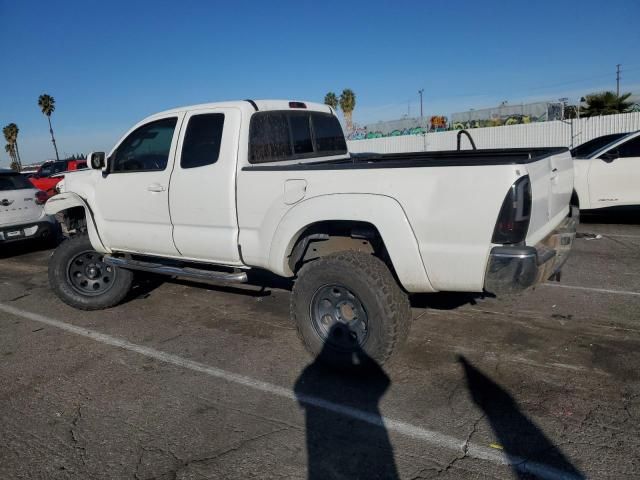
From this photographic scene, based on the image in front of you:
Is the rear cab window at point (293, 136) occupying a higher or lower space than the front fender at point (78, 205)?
higher

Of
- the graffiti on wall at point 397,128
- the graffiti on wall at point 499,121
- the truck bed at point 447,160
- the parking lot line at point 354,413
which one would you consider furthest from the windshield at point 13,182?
the graffiti on wall at point 397,128

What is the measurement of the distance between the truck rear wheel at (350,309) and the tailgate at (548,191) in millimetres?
1049

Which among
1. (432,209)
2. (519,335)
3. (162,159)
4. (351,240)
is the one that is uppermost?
(162,159)

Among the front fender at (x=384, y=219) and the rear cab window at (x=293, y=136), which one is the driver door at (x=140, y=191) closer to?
the rear cab window at (x=293, y=136)

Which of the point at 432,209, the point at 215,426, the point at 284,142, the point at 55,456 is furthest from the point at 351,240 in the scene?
the point at 55,456

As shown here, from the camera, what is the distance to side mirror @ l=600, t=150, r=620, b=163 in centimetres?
912

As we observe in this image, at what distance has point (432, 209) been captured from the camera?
11.5 feet

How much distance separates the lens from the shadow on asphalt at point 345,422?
9.62 ft

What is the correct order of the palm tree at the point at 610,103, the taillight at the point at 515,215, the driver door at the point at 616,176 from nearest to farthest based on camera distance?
the taillight at the point at 515,215 → the driver door at the point at 616,176 → the palm tree at the point at 610,103

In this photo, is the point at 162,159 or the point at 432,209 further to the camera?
the point at 162,159

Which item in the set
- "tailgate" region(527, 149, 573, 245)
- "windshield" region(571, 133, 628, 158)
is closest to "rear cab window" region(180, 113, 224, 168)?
"tailgate" region(527, 149, 573, 245)

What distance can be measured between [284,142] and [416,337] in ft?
7.29

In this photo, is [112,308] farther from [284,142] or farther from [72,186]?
[284,142]

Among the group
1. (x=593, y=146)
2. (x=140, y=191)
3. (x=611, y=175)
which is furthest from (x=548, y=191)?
(x=593, y=146)
